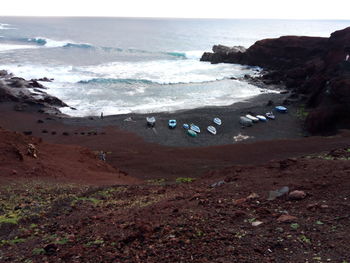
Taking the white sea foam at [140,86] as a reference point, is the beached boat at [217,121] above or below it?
below

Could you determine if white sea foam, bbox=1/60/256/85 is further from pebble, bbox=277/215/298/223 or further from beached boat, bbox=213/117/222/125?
pebble, bbox=277/215/298/223

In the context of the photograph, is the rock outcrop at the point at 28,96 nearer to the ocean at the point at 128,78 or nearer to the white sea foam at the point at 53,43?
the ocean at the point at 128,78

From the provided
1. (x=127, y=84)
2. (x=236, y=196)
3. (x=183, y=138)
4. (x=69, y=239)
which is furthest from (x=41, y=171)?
(x=127, y=84)

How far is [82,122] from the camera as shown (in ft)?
103

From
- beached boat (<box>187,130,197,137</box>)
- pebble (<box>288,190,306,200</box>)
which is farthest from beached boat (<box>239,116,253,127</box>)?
pebble (<box>288,190,306,200</box>)

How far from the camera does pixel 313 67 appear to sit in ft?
154

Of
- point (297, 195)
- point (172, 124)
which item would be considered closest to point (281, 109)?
point (172, 124)

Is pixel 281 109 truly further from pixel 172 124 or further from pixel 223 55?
pixel 223 55

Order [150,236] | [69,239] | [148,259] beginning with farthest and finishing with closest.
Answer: [69,239] → [150,236] → [148,259]

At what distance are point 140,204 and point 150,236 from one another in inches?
127

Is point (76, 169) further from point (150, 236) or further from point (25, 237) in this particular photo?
point (150, 236)

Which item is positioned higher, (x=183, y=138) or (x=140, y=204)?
(x=140, y=204)

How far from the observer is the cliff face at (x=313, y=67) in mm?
29250

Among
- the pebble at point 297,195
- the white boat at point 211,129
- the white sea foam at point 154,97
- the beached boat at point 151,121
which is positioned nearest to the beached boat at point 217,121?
the white boat at point 211,129
